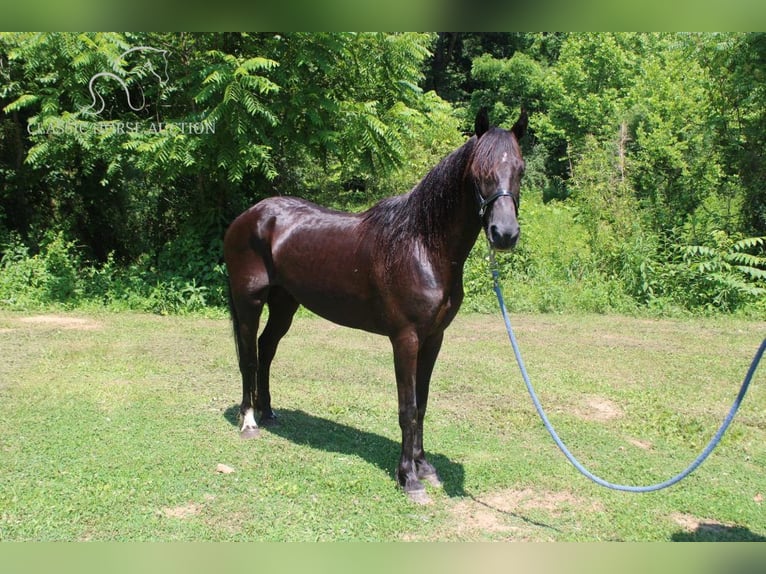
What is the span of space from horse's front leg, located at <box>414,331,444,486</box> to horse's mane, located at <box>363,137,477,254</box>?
0.71 m

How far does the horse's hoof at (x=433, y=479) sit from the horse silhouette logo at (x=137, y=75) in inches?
294

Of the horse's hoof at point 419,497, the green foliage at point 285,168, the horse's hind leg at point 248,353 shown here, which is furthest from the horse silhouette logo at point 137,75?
the horse's hoof at point 419,497

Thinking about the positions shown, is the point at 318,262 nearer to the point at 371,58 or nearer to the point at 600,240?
the point at 371,58

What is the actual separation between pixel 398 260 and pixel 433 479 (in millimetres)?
1502

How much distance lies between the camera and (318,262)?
4.27 m

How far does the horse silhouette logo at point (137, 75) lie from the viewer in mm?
8722

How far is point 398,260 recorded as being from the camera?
373cm

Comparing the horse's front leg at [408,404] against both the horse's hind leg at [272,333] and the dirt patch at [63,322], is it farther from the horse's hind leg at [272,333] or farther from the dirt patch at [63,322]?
the dirt patch at [63,322]

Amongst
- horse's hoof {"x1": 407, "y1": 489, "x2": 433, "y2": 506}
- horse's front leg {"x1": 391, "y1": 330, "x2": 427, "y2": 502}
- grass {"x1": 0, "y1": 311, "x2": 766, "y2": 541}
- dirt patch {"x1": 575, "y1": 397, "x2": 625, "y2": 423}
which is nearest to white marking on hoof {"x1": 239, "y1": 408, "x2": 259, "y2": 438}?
grass {"x1": 0, "y1": 311, "x2": 766, "y2": 541}

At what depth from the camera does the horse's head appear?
2971 mm

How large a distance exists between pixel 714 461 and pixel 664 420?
0.80 metres

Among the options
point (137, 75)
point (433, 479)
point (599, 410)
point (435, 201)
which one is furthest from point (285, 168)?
point (433, 479)

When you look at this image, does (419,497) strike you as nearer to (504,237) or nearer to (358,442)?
(358,442)
